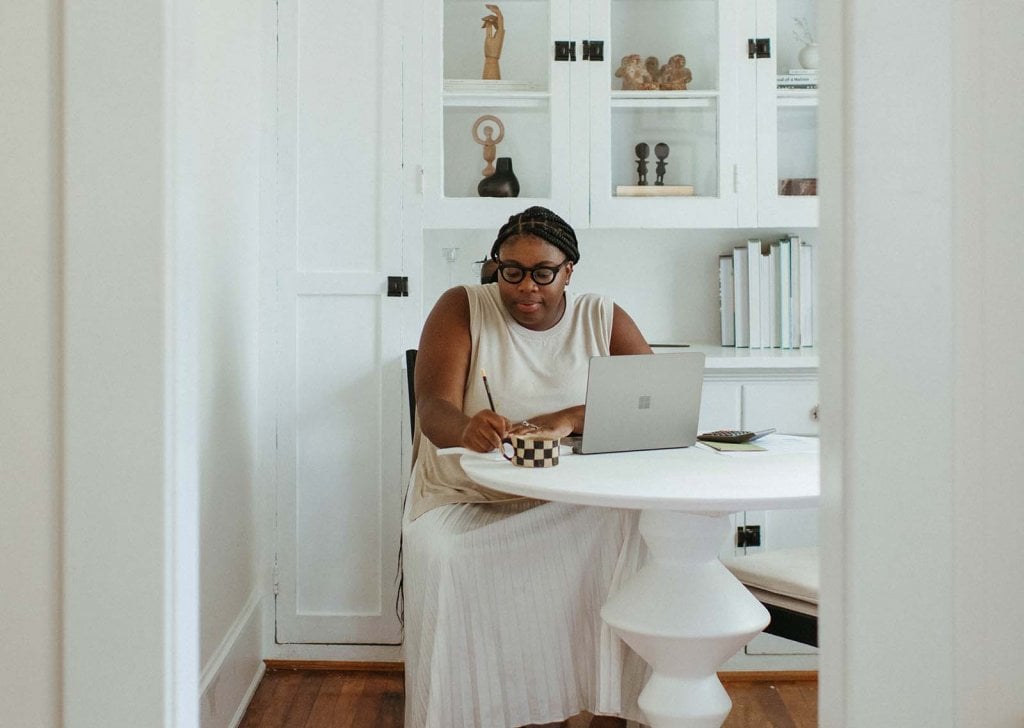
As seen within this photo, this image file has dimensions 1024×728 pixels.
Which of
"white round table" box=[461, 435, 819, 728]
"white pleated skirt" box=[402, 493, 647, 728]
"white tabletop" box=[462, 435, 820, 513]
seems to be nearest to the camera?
"white tabletop" box=[462, 435, 820, 513]

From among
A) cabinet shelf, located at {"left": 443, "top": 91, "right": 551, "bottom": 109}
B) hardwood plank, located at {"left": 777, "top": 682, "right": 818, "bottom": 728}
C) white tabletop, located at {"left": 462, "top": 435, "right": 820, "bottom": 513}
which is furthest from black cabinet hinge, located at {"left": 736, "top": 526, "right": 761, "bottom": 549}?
cabinet shelf, located at {"left": 443, "top": 91, "right": 551, "bottom": 109}

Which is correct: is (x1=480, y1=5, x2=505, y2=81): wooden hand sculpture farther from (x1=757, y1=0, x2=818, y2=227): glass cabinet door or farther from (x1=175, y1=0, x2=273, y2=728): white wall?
(x1=757, y1=0, x2=818, y2=227): glass cabinet door

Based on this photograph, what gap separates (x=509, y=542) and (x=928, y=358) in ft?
4.44

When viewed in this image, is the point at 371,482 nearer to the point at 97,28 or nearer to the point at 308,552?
the point at 308,552

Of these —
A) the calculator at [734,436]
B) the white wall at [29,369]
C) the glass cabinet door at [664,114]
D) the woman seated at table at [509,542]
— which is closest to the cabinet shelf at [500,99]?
the glass cabinet door at [664,114]

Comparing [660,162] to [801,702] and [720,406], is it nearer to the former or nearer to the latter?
[720,406]

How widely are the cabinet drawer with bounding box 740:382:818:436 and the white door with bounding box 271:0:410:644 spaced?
3.35ft

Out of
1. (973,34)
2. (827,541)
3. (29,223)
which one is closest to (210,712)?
(29,223)

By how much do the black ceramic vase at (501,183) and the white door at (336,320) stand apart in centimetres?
25

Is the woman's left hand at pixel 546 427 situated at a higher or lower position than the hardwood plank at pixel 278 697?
higher

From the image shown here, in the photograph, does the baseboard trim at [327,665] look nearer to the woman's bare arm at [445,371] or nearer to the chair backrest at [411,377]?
the chair backrest at [411,377]

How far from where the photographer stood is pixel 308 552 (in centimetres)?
283

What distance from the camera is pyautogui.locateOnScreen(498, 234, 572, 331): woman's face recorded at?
7.34 feet

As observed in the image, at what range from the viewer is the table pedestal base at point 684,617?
69.6 inches
